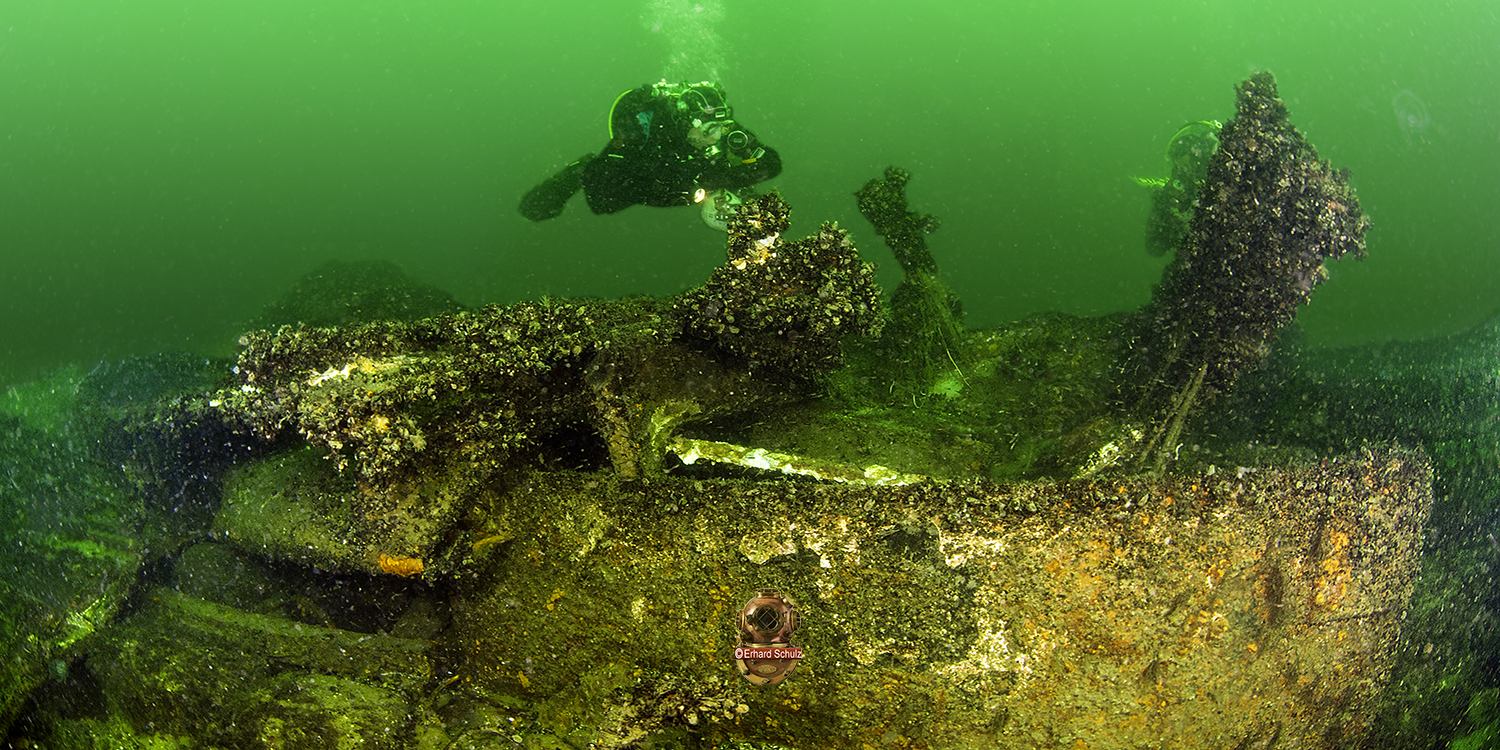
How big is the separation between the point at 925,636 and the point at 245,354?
254cm

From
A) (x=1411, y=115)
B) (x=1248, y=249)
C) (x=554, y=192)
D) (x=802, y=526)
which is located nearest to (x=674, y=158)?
(x=554, y=192)

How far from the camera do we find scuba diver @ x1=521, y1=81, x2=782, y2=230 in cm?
289

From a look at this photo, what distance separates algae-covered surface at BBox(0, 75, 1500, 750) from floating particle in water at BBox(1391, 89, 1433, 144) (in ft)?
3.59

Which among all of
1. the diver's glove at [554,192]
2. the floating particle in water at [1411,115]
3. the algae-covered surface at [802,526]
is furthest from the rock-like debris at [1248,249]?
the diver's glove at [554,192]

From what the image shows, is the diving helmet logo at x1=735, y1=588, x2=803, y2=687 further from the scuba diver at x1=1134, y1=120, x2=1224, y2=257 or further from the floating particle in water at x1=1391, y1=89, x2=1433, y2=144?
the floating particle in water at x1=1391, y1=89, x2=1433, y2=144

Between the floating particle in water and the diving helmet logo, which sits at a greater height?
the floating particle in water

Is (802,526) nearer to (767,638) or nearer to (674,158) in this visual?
(767,638)

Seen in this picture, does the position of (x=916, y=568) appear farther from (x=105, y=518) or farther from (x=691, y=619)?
(x=105, y=518)

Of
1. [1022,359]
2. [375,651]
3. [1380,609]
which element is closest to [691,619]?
[375,651]

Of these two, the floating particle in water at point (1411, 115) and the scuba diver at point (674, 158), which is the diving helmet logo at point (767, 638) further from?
the floating particle in water at point (1411, 115)

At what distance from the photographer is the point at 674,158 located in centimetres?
287

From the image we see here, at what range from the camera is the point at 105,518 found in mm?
2912

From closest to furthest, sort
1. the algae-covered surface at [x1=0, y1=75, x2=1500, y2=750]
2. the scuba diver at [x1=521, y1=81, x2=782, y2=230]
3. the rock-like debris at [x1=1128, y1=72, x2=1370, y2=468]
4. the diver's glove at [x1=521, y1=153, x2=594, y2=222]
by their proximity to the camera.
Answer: the algae-covered surface at [x1=0, y1=75, x2=1500, y2=750] < the rock-like debris at [x1=1128, y1=72, x2=1370, y2=468] < the scuba diver at [x1=521, y1=81, x2=782, y2=230] < the diver's glove at [x1=521, y1=153, x2=594, y2=222]

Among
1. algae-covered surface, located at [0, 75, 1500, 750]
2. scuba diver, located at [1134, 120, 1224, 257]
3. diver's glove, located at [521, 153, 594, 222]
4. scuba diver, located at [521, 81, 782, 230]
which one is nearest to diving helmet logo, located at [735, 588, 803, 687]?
algae-covered surface, located at [0, 75, 1500, 750]
